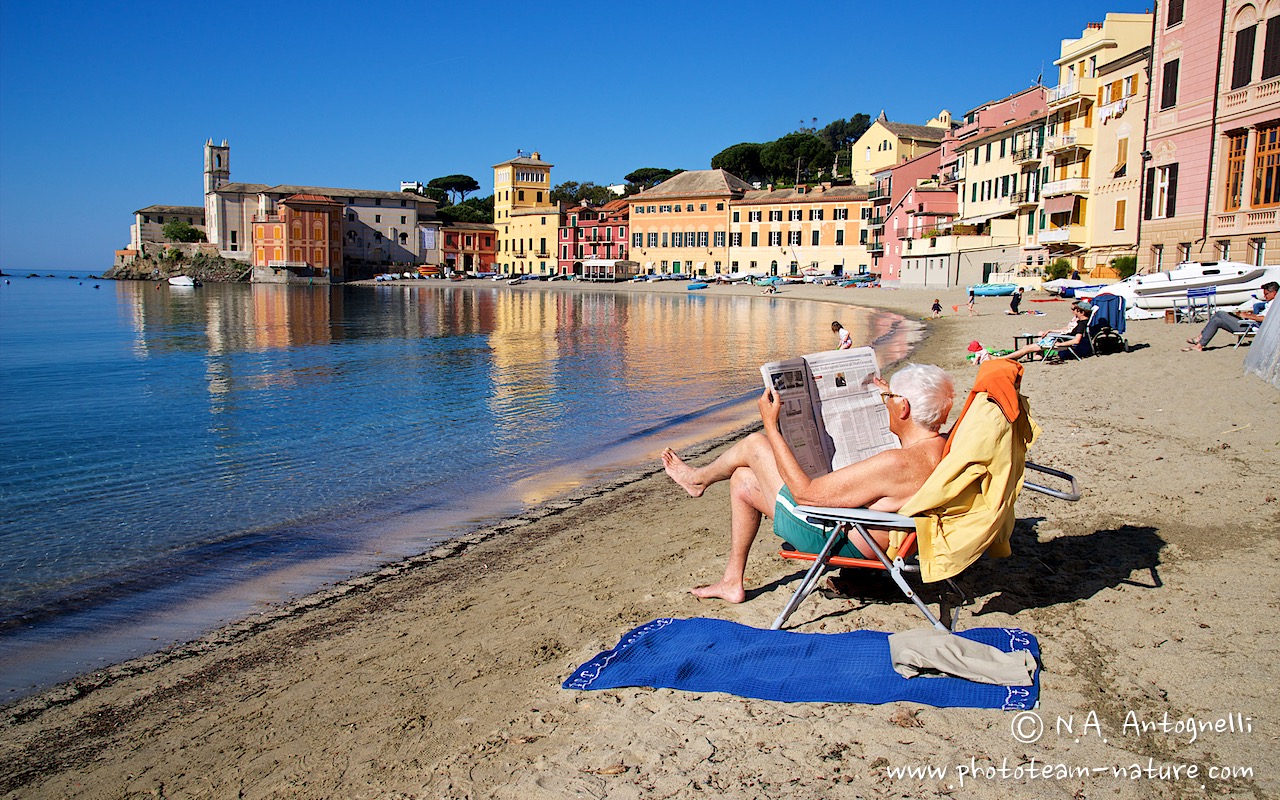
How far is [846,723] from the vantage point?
11.1 ft

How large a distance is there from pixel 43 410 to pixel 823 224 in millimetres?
71746

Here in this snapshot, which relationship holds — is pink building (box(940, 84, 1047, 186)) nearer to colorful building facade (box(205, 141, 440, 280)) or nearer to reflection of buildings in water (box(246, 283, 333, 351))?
reflection of buildings in water (box(246, 283, 333, 351))

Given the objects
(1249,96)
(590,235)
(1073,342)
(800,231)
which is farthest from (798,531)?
(590,235)

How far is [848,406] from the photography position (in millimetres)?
5066

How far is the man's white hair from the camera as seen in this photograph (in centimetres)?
416

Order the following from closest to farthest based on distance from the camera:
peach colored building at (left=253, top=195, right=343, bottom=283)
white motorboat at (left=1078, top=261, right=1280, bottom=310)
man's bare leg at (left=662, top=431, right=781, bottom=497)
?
man's bare leg at (left=662, top=431, right=781, bottom=497), white motorboat at (left=1078, top=261, right=1280, bottom=310), peach colored building at (left=253, top=195, right=343, bottom=283)

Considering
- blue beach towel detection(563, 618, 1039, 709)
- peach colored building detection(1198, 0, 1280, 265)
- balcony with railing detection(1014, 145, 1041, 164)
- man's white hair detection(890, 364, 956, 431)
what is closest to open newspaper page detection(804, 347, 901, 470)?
man's white hair detection(890, 364, 956, 431)

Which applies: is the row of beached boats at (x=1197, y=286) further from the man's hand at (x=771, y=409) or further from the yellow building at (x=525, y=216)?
the yellow building at (x=525, y=216)

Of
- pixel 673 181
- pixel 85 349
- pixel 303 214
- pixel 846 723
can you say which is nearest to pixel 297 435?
pixel 846 723

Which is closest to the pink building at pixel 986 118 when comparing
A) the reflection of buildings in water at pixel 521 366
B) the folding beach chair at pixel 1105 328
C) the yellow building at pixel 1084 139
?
the yellow building at pixel 1084 139

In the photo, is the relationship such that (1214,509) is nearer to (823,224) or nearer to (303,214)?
(823,224)

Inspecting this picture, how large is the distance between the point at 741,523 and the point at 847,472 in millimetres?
745

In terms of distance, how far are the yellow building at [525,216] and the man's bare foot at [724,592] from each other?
322 ft

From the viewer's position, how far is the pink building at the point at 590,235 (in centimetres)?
9544
